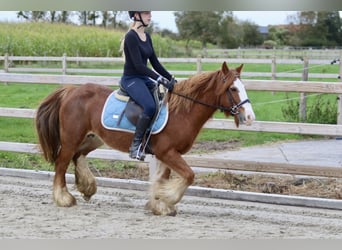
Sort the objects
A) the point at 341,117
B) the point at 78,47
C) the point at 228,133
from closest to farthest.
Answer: the point at 341,117 < the point at 228,133 < the point at 78,47

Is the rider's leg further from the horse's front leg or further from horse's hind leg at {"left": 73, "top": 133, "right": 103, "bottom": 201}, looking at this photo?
horse's hind leg at {"left": 73, "top": 133, "right": 103, "bottom": 201}

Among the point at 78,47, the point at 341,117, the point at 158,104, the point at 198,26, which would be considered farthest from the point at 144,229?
the point at 198,26

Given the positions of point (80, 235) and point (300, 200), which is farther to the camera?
A: point (300, 200)

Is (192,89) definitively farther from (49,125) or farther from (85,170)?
(49,125)

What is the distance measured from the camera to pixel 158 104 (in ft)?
17.4

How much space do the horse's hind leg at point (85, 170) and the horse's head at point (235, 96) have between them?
4.95 feet

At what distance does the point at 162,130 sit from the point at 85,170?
3.40ft

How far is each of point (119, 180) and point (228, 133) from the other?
3820mm

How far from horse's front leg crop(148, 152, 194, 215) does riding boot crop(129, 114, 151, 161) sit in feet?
0.77

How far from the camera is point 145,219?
5188mm

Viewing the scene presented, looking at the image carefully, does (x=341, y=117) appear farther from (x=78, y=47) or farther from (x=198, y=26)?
(x=198, y=26)

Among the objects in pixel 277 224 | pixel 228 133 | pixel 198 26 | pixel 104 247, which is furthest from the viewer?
pixel 198 26

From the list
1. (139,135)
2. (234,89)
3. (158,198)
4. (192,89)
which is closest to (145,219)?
(158,198)

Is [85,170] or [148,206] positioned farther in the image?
[85,170]
